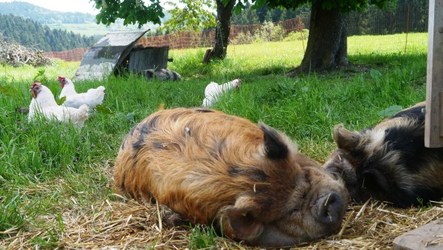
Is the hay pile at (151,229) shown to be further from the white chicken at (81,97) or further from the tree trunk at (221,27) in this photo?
the tree trunk at (221,27)

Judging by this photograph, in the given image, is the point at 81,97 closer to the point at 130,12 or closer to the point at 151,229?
the point at 151,229

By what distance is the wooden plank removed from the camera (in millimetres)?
2379

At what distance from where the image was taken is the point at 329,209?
2.75 meters

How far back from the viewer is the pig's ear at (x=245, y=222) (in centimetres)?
261

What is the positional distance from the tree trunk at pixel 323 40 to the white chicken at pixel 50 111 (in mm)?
5966

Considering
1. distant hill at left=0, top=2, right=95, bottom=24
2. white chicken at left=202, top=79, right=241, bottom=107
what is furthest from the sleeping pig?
distant hill at left=0, top=2, right=95, bottom=24

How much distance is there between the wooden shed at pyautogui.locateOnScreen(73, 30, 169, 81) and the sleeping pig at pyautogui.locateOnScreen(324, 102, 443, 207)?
27.8 feet

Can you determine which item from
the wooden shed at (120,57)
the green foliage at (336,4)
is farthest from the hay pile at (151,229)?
the wooden shed at (120,57)

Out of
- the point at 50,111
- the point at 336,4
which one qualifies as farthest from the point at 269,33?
the point at 50,111

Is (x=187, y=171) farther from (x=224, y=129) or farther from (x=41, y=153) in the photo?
(x=41, y=153)

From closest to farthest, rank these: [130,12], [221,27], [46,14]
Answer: [130,12] → [221,27] → [46,14]

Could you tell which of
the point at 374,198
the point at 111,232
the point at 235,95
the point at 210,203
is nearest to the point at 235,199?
the point at 210,203

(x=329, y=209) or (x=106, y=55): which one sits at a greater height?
(x=106, y=55)

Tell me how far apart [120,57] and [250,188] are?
9.95 meters
